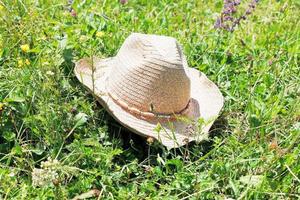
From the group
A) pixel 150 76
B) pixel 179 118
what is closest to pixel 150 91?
pixel 150 76

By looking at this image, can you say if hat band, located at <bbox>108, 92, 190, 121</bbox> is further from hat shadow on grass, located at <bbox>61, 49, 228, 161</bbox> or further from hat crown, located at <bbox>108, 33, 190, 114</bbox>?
hat shadow on grass, located at <bbox>61, 49, 228, 161</bbox>

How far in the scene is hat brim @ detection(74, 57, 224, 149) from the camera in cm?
308

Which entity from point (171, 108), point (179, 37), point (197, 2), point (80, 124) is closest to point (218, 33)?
point (179, 37)

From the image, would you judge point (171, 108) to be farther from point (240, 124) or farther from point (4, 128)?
point (4, 128)

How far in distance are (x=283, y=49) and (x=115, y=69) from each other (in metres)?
1.80

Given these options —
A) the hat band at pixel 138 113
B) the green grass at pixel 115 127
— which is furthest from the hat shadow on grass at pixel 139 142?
the hat band at pixel 138 113

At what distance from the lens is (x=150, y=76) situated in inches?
122

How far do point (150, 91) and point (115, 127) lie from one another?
354 mm

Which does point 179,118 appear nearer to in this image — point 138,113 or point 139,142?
point 138,113

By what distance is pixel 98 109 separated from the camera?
3.35 metres

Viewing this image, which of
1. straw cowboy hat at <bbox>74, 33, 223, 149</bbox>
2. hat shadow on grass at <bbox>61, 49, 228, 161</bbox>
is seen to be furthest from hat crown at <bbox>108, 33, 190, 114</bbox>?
hat shadow on grass at <bbox>61, 49, 228, 161</bbox>

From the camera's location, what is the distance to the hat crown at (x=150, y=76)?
312 cm

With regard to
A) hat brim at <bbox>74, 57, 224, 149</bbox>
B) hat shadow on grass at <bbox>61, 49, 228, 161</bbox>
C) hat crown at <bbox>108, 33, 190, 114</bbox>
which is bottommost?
hat shadow on grass at <bbox>61, 49, 228, 161</bbox>

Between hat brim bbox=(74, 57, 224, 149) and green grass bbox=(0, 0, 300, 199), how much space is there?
95 mm
